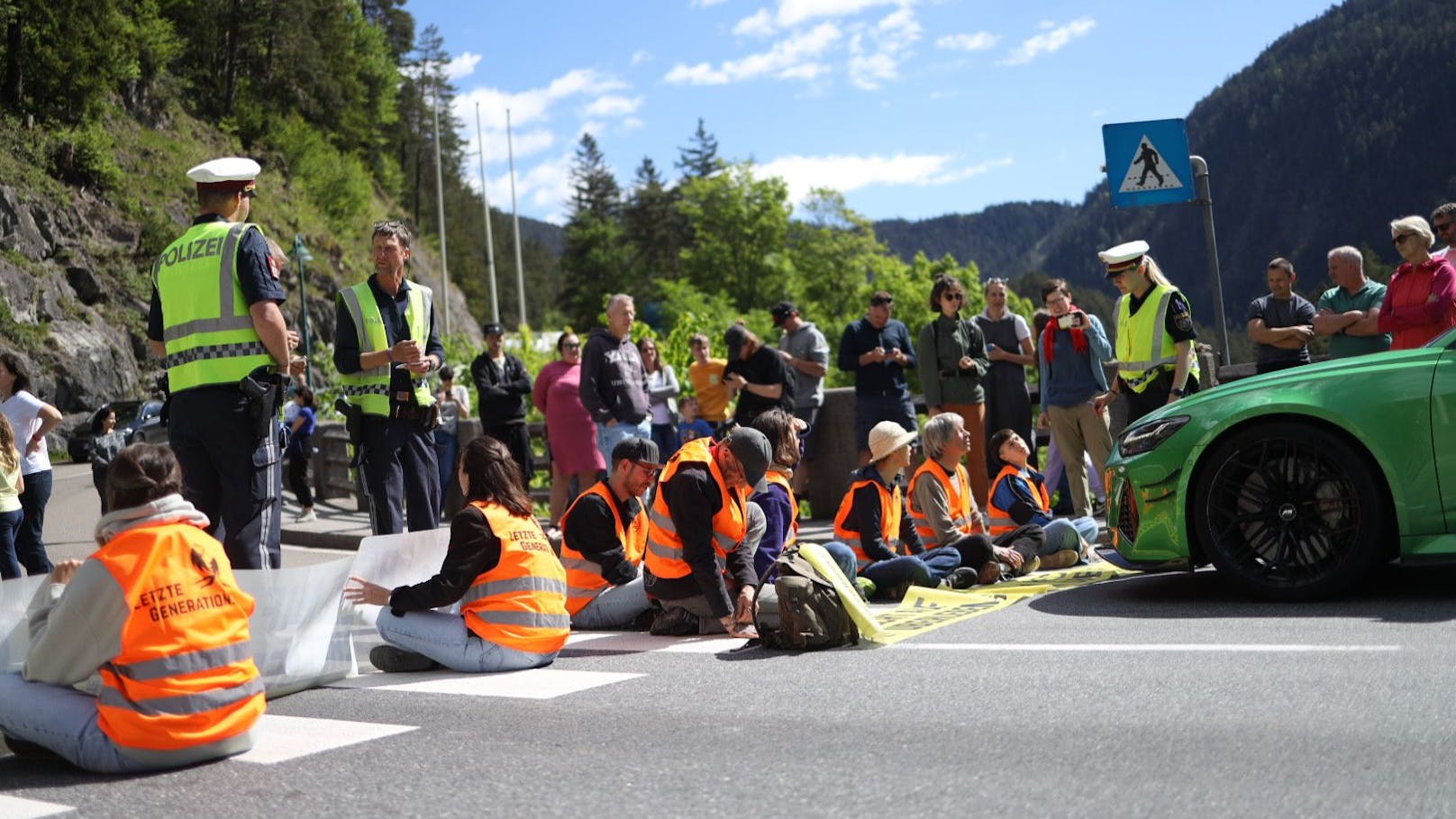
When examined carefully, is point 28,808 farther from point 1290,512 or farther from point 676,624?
point 1290,512

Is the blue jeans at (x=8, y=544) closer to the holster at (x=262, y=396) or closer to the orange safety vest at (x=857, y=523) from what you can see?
Result: the holster at (x=262, y=396)

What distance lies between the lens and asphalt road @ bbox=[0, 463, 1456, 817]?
13.5 ft

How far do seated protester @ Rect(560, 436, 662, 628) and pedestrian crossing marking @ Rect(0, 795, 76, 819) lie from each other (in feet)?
12.0

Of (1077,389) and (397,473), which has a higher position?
(1077,389)

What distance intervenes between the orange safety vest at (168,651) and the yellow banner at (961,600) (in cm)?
313

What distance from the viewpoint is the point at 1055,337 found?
1173 centimetres

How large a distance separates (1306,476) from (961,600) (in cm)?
208

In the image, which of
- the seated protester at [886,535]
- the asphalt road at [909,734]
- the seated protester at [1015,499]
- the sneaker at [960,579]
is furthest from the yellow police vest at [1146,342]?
the asphalt road at [909,734]

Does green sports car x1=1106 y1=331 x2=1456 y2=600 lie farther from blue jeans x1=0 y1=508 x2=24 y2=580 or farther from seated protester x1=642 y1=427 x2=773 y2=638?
blue jeans x1=0 y1=508 x2=24 y2=580

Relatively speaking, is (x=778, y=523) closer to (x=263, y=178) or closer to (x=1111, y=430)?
(x=1111, y=430)

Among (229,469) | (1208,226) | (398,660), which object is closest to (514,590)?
(398,660)

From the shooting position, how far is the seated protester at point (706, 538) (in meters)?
7.30

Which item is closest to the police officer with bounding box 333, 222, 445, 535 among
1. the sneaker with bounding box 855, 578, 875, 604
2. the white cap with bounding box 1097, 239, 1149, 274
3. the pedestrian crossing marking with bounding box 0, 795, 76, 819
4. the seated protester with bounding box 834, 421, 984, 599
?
the sneaker with bounding box 855, 578, 875, 604

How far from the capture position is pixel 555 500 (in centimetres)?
1396
